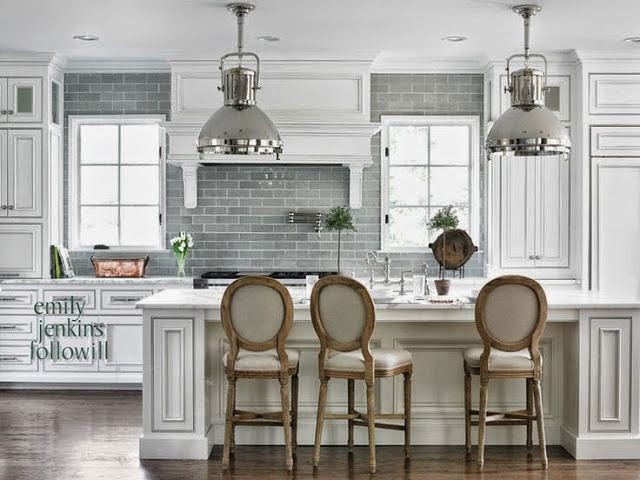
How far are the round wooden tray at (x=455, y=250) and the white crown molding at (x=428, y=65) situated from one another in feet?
7.34

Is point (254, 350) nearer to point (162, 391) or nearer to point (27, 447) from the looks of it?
point (162, 391)

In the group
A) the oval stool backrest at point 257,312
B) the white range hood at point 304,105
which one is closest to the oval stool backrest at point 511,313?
the oval stool backrest at point 257,312

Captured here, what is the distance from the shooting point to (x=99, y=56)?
7.23 metres

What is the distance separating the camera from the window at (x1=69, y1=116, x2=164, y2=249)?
7.57 m

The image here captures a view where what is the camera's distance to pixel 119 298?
697cm

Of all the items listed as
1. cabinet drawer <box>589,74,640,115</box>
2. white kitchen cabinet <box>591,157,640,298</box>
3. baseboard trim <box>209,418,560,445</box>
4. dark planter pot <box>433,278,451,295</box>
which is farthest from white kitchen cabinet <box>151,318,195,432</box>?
cabinet drawer <box>589,74,640,115</box>

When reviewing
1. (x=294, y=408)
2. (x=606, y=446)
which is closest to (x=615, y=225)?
(x=606, y=446)

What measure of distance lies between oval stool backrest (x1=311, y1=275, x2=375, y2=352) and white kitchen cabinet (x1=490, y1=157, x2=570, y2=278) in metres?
2.77

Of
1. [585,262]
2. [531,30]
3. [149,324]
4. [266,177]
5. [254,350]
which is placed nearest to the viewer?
[254,350]

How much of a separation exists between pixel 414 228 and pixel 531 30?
2.05 meters

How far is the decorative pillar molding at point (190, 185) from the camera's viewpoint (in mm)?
7270

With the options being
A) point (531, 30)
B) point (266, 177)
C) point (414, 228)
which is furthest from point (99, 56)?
point (531, 30)

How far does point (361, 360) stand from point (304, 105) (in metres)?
2.96

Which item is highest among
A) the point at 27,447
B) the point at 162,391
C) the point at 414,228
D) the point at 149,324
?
the point at 414,228
